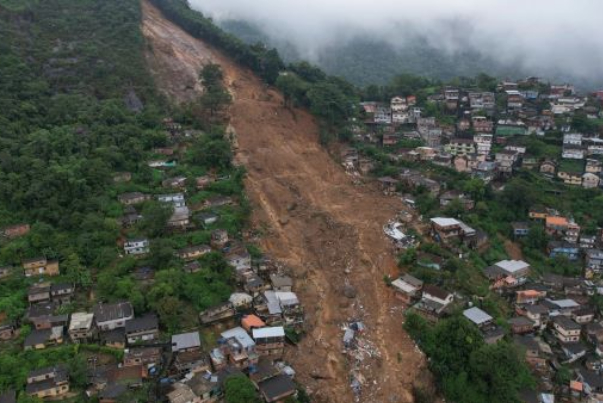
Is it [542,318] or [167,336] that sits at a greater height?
[542,318]

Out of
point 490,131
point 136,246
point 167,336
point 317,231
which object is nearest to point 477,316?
A: point 317,231

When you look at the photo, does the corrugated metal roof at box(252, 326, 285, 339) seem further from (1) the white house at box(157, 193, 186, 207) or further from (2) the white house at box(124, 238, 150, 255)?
(1) the white house at box(157, 193, 186, 207)

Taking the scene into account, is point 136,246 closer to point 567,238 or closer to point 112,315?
point 112,315

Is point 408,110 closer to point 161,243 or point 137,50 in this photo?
point 137,50

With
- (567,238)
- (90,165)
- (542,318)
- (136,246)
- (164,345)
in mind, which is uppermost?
(567,238)

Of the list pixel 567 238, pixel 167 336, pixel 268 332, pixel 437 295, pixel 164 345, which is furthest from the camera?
pixel 567 238

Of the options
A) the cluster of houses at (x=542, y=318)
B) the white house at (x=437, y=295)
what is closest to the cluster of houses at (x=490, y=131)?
the cluster of houses at (x=542, y=318)

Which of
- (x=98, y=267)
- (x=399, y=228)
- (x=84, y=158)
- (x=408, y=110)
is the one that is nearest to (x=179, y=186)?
(x=84, y=158)

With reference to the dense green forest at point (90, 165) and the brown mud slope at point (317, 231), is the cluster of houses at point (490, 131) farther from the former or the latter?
the dense green forest at point (90, 165)
